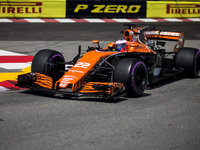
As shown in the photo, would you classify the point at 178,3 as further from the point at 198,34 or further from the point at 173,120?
the point at 173,120

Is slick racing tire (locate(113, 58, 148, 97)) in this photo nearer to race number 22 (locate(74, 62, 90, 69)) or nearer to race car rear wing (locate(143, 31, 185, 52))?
race number 22 (locate(74, 62, 90, 69))

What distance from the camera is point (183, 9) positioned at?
20.0 meters

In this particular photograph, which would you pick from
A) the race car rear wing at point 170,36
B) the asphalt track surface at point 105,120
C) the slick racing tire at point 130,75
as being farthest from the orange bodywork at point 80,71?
the race car rear wing at point 170,36

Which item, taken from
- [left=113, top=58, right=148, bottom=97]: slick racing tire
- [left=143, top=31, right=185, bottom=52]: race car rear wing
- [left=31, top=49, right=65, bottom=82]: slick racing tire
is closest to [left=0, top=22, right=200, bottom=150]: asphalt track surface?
Result: [left=113, top=58, right=148, bottom=97]: slick racing tire

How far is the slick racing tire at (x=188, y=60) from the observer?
960 centimetres

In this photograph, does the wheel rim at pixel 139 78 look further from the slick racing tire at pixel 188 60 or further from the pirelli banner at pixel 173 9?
the pirelli banner at pixel 173 9

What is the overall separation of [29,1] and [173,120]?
43.7 ft

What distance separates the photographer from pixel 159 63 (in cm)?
940

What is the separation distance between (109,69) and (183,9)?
12.7 meters

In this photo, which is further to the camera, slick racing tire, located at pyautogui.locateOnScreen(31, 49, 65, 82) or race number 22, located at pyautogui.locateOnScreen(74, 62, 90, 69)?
slick racing tire, located at pyautogui.locateOnScreen(31, 49, 65, 82)

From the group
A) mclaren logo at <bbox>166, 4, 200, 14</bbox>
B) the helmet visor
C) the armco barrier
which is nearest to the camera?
the helmet visor

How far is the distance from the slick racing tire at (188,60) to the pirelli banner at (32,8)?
1013 centimetres

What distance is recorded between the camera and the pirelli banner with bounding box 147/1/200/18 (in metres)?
19.7

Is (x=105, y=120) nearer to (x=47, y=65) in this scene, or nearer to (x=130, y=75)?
(x=130, y=75)
